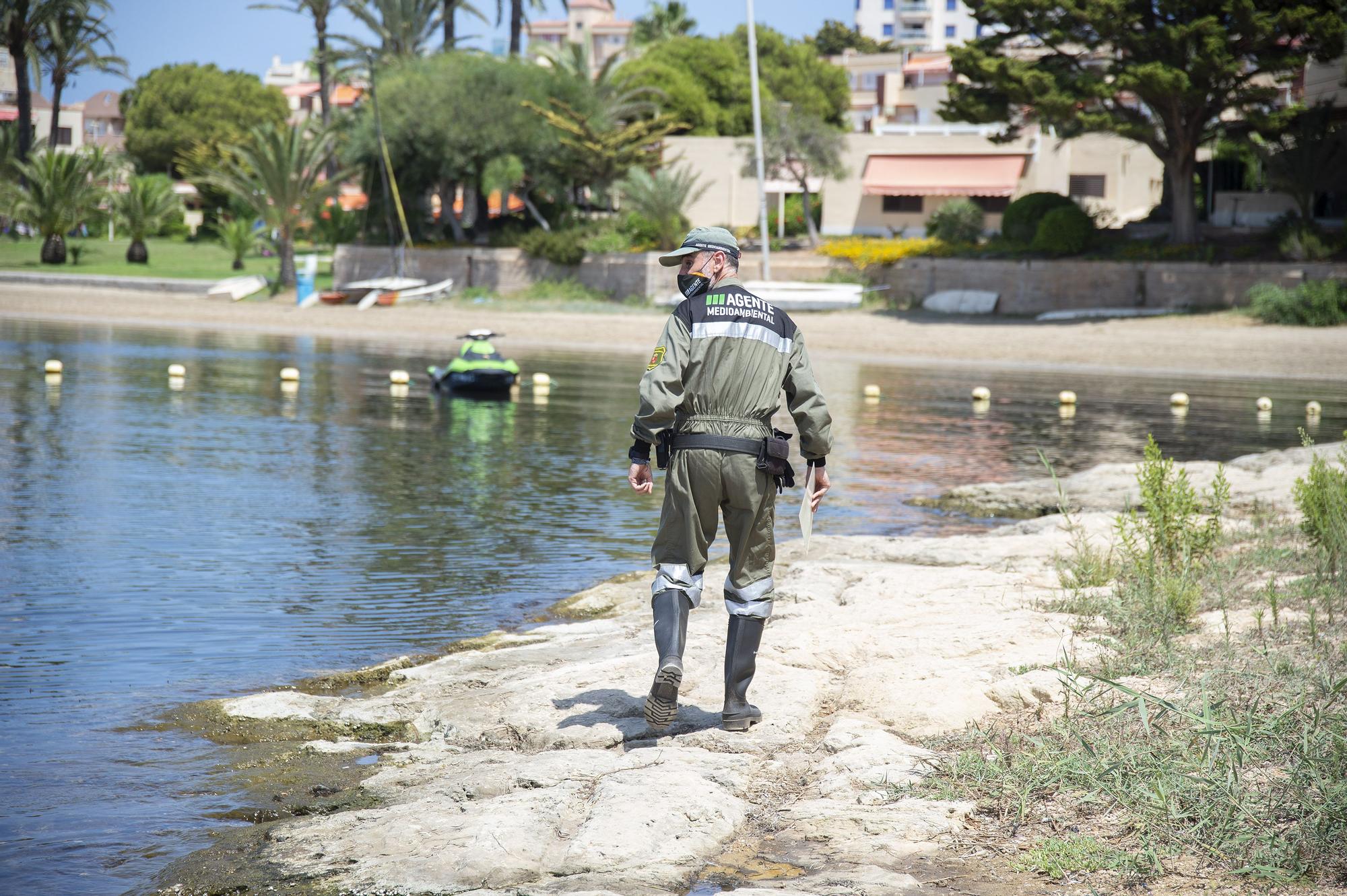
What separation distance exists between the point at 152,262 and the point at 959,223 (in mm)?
32951

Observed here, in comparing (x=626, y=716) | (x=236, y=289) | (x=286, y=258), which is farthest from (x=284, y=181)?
(x=626, y=716)

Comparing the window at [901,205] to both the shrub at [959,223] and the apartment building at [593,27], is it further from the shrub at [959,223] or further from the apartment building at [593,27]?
the apartment building at [593,27]

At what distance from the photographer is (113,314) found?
40219 millimetres

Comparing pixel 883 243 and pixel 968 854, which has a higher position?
pixel 883 243

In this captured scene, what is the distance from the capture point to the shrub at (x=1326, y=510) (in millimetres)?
7785

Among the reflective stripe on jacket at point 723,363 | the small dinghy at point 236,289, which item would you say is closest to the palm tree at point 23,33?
the small dinghy at point 236,289

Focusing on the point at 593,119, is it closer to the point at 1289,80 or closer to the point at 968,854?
the point at 1289,80

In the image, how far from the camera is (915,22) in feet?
423

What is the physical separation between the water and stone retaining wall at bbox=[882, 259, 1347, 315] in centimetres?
814

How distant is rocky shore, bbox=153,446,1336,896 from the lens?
14.0ft

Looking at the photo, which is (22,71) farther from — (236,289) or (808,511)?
(808,511)

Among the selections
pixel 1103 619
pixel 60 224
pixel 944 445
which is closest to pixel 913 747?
pixel 1103 619

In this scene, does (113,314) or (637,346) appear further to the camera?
(113,314)

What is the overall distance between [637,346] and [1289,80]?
1757 centimetres
